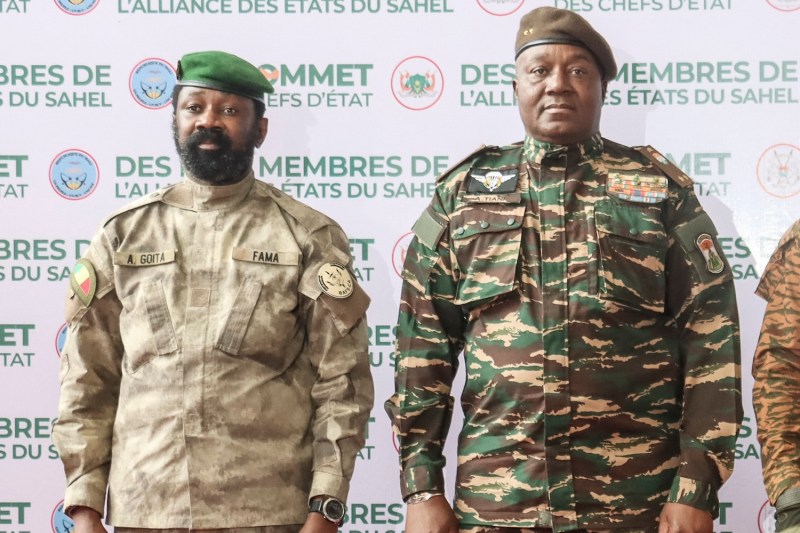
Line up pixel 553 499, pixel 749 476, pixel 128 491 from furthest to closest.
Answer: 1. pixel 749 476
2. pixel 128 491
3. pixel 553 499

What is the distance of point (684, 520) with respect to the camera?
2188 millimetres

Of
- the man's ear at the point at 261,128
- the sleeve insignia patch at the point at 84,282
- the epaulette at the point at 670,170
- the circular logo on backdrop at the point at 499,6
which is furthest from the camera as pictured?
the circular logo on backdrop at the point at 499,6

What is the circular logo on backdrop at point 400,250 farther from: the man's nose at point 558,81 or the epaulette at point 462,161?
the man's nose at point 558,81

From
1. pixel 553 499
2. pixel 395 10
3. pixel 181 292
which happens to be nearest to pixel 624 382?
pixel 553 499

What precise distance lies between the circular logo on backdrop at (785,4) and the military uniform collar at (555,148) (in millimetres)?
933

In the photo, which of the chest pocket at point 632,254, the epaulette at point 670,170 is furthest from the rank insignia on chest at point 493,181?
the epaulette at point 670,170

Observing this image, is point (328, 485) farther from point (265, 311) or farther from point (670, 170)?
point (670, 170)

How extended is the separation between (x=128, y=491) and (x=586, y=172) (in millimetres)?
1288

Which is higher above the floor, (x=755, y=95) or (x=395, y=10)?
(x=395, y=10)

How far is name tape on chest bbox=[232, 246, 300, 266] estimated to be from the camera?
2502 millimetres

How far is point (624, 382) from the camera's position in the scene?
2.29 meters

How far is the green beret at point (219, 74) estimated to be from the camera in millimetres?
2562

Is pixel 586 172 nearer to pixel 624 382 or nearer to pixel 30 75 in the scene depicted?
pixel 624 382

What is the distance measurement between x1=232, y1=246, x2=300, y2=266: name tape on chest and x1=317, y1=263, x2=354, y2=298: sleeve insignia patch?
0.07m
